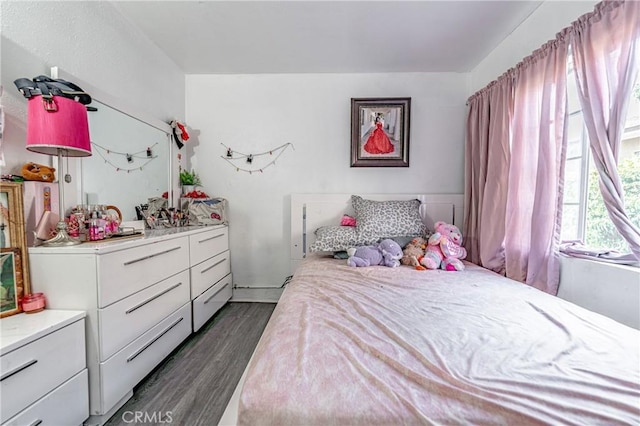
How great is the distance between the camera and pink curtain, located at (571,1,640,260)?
1.18 m

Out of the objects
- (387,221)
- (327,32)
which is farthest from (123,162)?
(387,221)

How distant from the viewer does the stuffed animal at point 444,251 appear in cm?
193

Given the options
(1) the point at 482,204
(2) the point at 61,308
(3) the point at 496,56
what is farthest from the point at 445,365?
(3) the point at 496,56

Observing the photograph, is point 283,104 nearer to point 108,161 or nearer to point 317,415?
point 108,161

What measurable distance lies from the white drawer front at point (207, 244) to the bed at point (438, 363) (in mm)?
1076

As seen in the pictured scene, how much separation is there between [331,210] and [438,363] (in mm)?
1924

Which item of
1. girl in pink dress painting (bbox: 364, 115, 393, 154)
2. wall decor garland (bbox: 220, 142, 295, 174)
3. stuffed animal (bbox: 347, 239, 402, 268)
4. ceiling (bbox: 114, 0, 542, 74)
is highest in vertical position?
ceiling (bbox: 114, 0, 542, 74)

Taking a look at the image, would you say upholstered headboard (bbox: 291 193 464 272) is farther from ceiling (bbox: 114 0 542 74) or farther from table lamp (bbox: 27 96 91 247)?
table lamp (bbox: 27 96 91 247)

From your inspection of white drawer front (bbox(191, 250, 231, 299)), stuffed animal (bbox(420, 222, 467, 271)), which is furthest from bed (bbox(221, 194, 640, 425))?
white drawer front (bbox(191, 250, 231, 299))

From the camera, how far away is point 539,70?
1.70 metres

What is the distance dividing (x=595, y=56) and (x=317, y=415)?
2000 millimetres

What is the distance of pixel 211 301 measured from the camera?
2.31 metres

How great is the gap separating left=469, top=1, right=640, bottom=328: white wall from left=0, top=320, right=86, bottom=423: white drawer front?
253 cm

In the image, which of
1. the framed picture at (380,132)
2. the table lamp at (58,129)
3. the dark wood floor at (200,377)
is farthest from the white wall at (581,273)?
the table lamp at (58,129)
